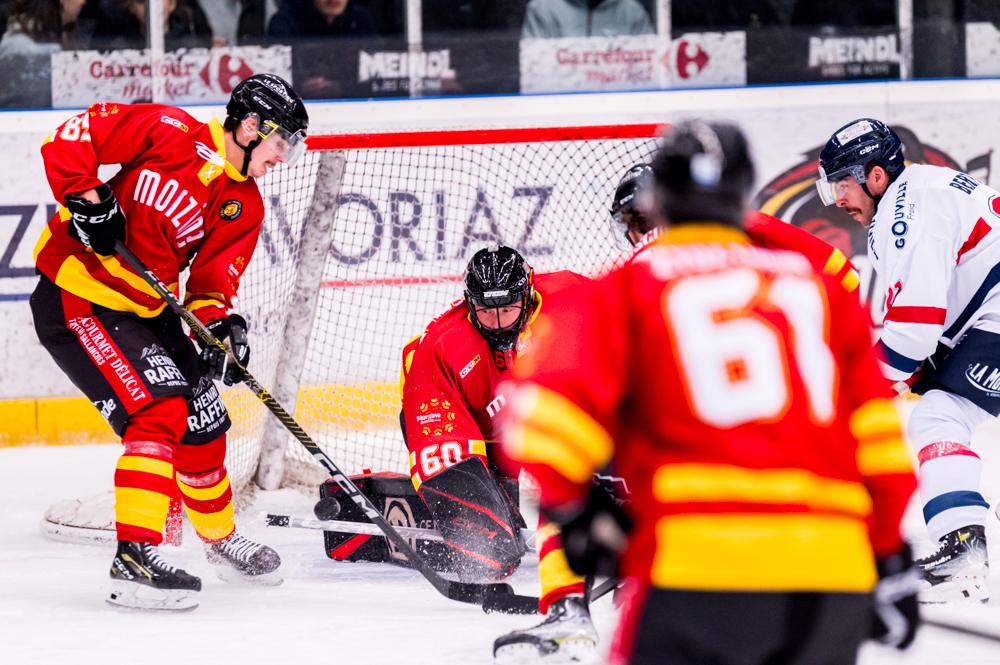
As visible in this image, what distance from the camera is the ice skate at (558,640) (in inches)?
105

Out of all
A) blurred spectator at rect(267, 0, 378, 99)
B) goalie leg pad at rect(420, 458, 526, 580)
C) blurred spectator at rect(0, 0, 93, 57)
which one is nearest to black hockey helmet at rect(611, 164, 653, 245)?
goalie leg pad at rect(420, 458, 526, 580)

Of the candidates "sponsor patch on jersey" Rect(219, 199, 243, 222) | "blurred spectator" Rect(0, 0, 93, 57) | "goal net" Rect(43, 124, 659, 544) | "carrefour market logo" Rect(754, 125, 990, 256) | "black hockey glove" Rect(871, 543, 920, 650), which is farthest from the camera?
"carrefour market logo" Rect(754, 125, 990, 256)

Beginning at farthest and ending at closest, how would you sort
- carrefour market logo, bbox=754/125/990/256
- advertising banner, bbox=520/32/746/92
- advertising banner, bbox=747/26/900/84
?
advertising banner, bbox=747/26/900/84 < advertising banner, bbox=520/32/746/92 < carrefour market logo, bbox=754/125/990/256

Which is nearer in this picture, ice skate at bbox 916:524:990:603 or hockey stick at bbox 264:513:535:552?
ice skate at bbox 916:524:990:603

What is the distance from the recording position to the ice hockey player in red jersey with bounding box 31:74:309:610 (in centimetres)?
324

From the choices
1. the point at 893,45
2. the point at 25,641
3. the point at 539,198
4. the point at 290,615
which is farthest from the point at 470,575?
the point at 893,45

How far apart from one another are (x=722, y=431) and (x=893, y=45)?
4.80 meters

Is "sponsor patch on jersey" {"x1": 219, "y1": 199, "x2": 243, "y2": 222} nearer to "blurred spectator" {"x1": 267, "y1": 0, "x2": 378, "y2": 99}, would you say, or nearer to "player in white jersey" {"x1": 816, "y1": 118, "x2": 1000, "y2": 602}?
"player in white jersey" {"x1": 816, "y1": 118, "x2": 1000, "y2": 602}

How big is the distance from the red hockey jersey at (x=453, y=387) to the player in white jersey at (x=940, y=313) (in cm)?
76

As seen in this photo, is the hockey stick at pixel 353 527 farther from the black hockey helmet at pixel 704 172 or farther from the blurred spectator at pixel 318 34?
the blurred spectator at pixel 318 34

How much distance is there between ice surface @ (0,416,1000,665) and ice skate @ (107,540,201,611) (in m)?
0.03

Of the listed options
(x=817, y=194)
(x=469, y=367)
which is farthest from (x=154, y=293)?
(x=817, y=194)

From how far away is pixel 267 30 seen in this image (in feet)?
18.8

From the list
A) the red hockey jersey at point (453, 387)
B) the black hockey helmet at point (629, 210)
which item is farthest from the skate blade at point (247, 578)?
the black hockey helmet at point (629, 210)
